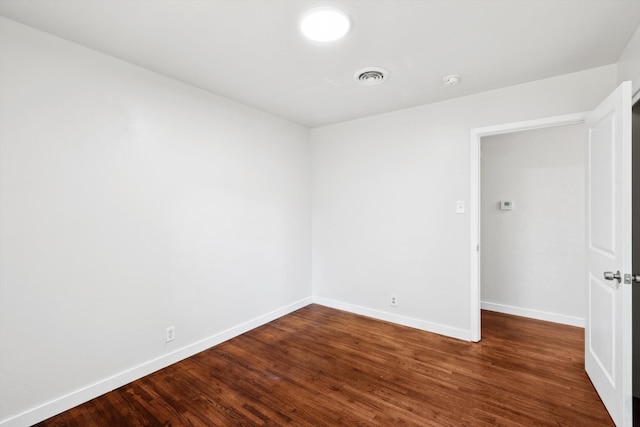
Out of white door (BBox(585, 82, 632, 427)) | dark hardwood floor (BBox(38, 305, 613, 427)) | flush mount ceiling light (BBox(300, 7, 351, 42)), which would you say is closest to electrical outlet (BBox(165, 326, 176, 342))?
dark hardwood floor (BBox(38, 305, 613, 427))

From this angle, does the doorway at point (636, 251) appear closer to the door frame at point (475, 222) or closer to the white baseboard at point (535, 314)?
the door frame at point (475, 222)

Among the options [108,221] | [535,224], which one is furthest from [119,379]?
[535,224]

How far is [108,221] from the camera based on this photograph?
2217 millimetres

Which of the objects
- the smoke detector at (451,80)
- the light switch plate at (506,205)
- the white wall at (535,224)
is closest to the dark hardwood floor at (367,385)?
the white wall at (535,224)

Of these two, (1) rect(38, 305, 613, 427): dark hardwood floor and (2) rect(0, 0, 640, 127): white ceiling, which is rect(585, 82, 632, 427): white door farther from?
(2) rect(0, 0, 640, 127): white ceiling

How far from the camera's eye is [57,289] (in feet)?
6.51

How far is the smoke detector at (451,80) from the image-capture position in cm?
251

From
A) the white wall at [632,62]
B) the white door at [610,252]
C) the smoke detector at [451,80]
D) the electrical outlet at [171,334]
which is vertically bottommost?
the electrical outlet at [171,334]

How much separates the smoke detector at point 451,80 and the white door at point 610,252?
3.23ft

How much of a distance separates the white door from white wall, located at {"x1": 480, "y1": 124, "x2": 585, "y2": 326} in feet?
4.14

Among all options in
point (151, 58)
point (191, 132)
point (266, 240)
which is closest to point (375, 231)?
point (266, 240)

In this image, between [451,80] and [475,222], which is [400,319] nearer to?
[475,222]

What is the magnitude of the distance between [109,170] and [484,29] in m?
2.70

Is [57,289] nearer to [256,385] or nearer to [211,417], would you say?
[211,417]
